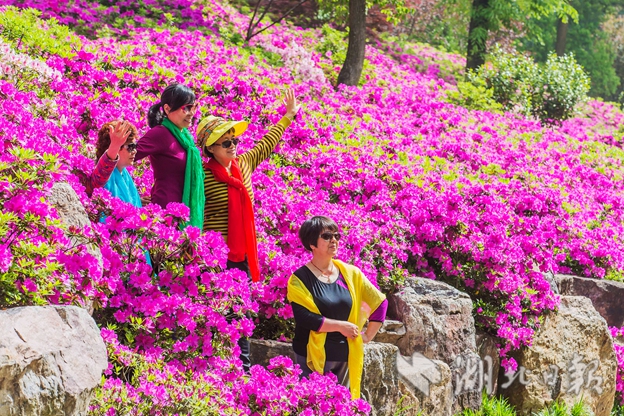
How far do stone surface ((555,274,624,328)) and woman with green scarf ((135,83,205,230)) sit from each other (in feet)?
16.5

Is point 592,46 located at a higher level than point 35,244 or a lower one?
higher

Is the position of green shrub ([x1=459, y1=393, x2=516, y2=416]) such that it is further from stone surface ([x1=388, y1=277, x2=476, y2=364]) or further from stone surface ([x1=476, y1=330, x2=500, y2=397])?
stone surface ([x1=388, y1=277, x2=476, y2=364])

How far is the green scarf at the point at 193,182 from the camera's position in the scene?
4887 millimetres

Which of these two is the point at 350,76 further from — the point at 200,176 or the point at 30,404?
the point at 30,404

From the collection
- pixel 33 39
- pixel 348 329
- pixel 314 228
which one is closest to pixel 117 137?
pixel 314 228

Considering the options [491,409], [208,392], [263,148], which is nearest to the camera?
[208,392]

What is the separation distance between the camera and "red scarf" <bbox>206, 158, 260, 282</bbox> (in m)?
5.09

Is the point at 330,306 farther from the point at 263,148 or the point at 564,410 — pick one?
the point at 564,410

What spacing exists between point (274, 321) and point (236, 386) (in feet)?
4.12

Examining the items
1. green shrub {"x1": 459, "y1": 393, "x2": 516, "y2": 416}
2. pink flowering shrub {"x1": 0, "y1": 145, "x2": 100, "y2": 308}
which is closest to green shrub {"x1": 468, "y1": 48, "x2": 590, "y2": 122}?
green shrub {"x1": 459, "y1": 393, "x2": 516, "y2": 416}

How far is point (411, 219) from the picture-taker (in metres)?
7.68

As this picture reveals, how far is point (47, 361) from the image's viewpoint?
3.12 meters

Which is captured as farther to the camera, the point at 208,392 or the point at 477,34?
the point at 477,34

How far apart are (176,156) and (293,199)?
2267 millimetres
